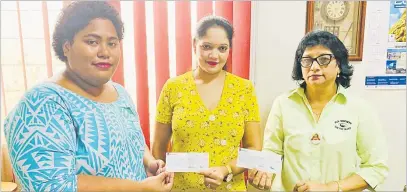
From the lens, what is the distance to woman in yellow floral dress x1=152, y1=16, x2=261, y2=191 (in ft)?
3.84

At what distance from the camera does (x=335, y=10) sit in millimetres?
1184

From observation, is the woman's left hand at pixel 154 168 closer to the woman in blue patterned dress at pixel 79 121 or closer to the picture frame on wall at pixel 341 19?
the woman in blue patterned dress at pixel 79 121

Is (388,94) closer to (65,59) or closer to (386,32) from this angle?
(386,32)

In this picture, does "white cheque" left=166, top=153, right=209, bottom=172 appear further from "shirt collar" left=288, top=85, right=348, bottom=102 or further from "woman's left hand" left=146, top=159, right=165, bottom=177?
"shirt collar" left=288, top=85, right=348, bottom=102

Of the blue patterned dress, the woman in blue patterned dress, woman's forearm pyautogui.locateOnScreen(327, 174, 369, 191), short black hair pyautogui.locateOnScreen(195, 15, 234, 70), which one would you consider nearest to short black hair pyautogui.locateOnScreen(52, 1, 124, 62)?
the woman in blue patterned dress

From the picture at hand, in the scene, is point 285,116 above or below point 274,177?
above

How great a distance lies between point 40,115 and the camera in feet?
3.20

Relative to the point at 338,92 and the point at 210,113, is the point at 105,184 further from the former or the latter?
the point at 338,92

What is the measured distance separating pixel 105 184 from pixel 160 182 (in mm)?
202

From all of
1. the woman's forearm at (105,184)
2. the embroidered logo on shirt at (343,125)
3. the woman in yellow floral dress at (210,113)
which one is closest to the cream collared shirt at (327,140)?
the embroidered logo on shirt at (343,125)

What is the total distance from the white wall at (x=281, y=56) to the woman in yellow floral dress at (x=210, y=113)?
0.07m

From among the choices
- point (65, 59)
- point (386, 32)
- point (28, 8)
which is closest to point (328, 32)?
point (386, 32)

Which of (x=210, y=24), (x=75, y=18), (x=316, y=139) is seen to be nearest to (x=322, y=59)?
(x=316, y=139)

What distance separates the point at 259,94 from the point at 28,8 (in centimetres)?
85
